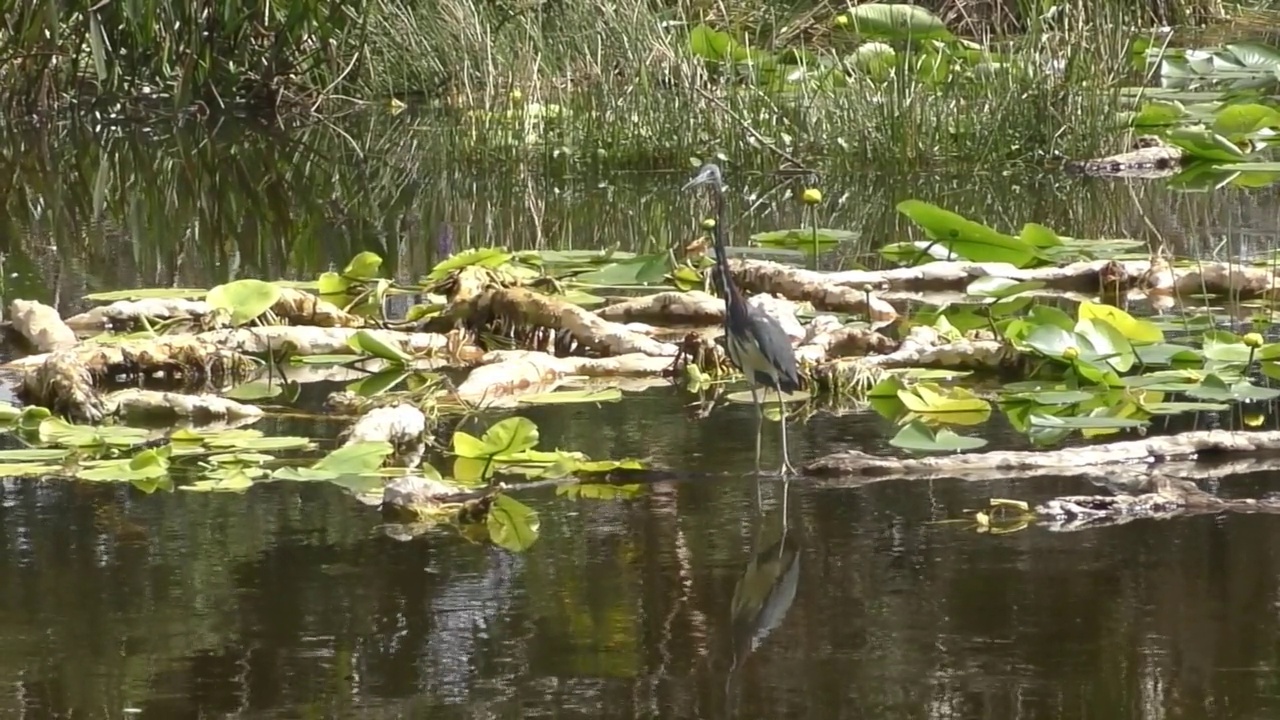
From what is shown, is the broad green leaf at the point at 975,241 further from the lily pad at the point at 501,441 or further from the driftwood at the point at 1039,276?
the lily pad at the point at 501,441

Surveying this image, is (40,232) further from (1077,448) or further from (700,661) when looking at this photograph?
(700,661)

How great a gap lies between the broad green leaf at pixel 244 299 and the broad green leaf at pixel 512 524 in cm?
189

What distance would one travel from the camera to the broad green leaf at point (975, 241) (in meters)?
6.75

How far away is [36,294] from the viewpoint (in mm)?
7352

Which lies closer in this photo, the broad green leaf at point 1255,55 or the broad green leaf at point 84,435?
the broad green leaf at point 84,435

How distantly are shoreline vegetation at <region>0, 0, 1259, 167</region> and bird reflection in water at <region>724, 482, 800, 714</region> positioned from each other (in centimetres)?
605

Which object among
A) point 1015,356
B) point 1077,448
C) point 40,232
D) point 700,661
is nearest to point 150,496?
point 700,661

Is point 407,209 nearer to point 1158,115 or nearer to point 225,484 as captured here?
point 1158,115

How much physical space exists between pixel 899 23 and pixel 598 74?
352 cm

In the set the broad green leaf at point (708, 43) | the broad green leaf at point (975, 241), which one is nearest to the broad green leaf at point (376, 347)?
the broad green leaf at point (975, 241)

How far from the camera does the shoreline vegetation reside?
33.1ft

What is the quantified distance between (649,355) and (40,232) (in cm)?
454

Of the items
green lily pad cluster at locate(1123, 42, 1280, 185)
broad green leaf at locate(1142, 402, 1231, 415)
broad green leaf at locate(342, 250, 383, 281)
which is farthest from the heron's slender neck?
green lily pad cluster at locate(1123, 42, 1280, 185)

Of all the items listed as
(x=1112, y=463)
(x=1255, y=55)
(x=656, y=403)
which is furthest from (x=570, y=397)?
(x=1255, y=55)
